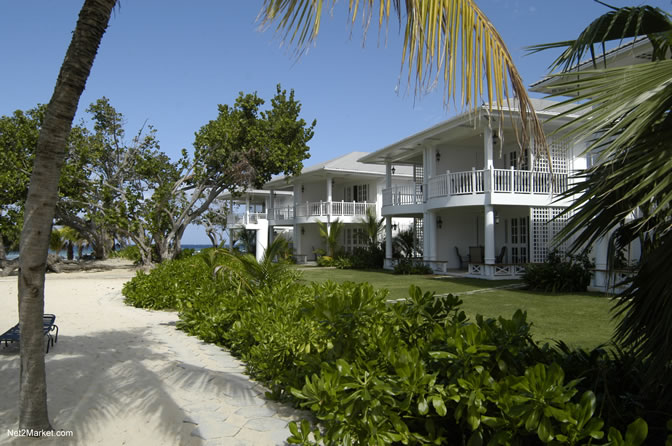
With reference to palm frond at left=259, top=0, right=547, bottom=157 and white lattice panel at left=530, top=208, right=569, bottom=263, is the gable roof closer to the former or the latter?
white lattice panel at left=530, top=208, right=569, bottom=263

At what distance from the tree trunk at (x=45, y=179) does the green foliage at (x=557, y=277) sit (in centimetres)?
1267

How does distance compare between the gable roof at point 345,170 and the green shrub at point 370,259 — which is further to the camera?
the gable roof at point 345,170

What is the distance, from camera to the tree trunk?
134 inches

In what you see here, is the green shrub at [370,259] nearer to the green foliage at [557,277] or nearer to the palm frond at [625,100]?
the green foliage at [557,277]

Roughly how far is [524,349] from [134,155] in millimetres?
28990

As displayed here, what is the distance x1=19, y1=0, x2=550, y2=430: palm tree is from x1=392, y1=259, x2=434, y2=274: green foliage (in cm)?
1665

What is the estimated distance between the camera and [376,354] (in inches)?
146

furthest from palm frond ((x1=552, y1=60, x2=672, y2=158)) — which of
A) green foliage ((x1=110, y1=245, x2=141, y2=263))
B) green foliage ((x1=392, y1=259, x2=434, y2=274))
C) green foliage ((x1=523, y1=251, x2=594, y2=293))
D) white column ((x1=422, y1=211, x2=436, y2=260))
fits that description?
green foliage ((x1=110, y1=245, x2=141, y2=263))

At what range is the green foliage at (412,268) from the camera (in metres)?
19.5

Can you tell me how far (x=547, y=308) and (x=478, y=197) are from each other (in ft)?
22.3

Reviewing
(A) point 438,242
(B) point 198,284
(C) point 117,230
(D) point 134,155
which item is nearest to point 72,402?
(B) point 198,284

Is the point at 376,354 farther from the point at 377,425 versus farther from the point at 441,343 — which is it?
the point at 377,425

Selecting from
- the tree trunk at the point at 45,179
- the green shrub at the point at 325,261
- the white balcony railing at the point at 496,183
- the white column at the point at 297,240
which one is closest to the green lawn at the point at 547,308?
the white balcony railing at the point at 496,183

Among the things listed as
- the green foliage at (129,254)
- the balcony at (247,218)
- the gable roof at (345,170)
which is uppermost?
the gable roof at (345,170)
